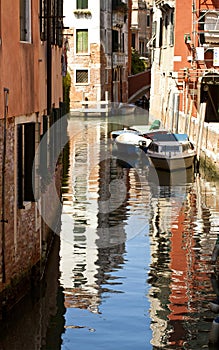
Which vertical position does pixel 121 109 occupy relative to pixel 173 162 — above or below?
below

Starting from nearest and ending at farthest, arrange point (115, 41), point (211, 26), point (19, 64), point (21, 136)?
point (19, 64) → point (21, 136) → point (211, 26) → point (115, 41)

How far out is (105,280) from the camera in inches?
445

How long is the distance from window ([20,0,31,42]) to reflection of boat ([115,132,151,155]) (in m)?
15.7

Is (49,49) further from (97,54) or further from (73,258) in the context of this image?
(97,54)

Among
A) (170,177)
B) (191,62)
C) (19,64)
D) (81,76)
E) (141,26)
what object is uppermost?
(19,64)

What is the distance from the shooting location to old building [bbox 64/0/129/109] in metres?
44.1

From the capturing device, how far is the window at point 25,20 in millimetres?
10164

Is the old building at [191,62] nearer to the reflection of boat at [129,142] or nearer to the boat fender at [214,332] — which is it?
the reflection of boat at [129,142]

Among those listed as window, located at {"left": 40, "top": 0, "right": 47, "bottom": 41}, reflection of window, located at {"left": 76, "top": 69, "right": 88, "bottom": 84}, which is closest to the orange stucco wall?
window, located at {"left": 40, "top": 0, "right": 47, "bottom": 41}

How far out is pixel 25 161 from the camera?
10.3 metres

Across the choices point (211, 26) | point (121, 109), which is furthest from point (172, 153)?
point (121, 109)

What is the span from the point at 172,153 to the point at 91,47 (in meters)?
22.8

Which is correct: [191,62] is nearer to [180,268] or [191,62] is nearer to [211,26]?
[211,26]

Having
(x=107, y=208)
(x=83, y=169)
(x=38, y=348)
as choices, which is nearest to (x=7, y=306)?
(x=38, y=348)
